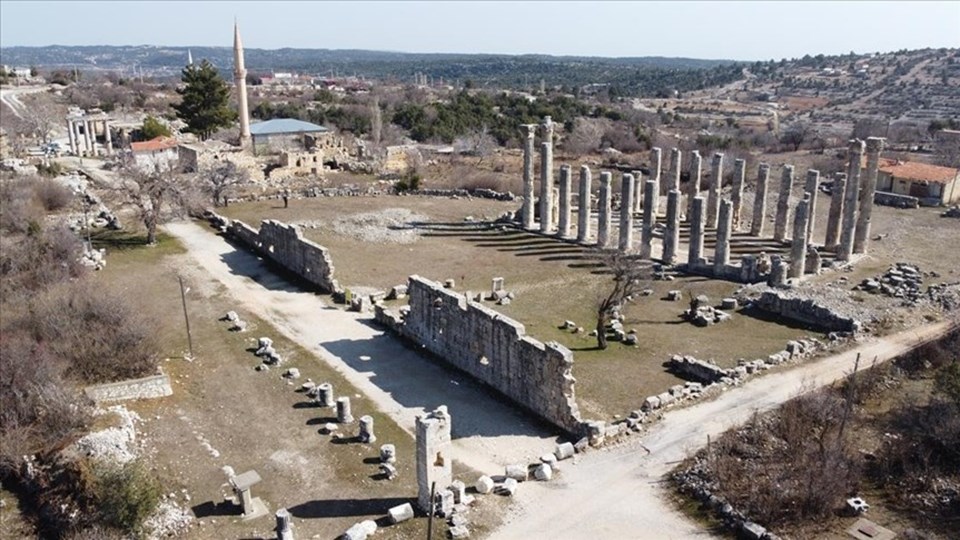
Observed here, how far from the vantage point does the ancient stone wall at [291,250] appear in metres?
33.3

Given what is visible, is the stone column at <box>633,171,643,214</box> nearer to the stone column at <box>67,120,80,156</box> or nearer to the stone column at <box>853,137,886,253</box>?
the stone column at <box>853,137,886,253</box>

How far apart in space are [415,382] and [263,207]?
28485 millimetres

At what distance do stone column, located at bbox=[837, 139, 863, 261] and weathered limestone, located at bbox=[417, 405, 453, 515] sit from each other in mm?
26983

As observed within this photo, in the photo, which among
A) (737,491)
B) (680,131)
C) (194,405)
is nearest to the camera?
(737,491)

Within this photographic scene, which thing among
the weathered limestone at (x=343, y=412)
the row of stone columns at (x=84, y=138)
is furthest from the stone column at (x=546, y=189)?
the row of stone columns at (x=84, y=138)

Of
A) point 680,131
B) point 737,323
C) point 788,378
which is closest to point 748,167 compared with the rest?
point 680,131

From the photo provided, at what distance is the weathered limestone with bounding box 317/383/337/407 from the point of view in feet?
74.7

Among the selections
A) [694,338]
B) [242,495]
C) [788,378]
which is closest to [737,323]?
[694,338]

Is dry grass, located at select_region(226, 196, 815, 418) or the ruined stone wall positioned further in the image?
dry grass, located at select_region(226, 196, 815, 418)

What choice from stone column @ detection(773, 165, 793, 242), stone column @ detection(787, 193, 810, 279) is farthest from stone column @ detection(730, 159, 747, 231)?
stone column @ detection(787, 193, 810, 279)

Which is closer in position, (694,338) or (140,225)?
(694,338)

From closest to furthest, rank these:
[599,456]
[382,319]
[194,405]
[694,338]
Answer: [599,456], [194,405], [694,338], [382,319]

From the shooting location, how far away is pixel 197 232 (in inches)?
1692

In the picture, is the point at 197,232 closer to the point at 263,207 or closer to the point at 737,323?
the point at 263,207
